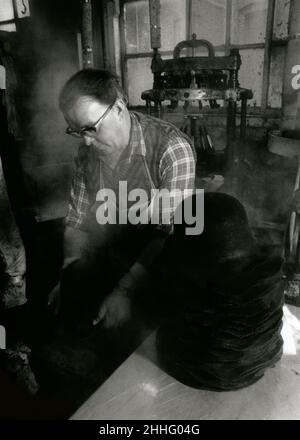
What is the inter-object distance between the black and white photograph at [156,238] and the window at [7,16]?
597mm

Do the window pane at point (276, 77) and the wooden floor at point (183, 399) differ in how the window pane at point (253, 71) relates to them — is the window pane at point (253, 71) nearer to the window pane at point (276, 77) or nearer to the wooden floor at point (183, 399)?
the window pane at point (276, 77)

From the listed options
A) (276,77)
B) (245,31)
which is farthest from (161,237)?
(245,31)

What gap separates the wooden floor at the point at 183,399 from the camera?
153cm

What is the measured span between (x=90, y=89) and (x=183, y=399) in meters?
1.93

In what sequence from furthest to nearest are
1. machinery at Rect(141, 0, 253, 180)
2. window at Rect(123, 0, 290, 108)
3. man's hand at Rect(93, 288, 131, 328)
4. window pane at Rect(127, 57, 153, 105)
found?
window pane at Rect(127, 57, 153, 105)
window at Rect(123, 0, 290, 108)
machinery at Rect(141, 0, 253, 180)
man's hand at Rect(93, 288, 131, 328)

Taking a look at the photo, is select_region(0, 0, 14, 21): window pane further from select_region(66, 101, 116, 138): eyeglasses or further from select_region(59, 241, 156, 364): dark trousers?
select_region(59, 241, 156, 364): dark trousers

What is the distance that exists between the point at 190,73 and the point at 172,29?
2.25m

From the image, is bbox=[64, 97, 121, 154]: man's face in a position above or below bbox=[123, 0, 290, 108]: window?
below

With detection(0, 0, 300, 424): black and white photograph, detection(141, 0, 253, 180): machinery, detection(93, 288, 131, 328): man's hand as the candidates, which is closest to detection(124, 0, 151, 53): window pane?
detection(0, 0, 300, 424): black and white photograph

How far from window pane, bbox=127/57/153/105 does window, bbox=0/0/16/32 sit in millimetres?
2593

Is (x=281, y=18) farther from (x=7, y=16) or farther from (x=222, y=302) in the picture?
(x=7, y=16)

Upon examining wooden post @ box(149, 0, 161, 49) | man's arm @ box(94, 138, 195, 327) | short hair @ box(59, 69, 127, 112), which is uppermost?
wooden post @ box(149, 0, 161, 49)

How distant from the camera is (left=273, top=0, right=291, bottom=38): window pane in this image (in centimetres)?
463

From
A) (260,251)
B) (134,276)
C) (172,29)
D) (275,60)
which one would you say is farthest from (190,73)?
(260,251)
